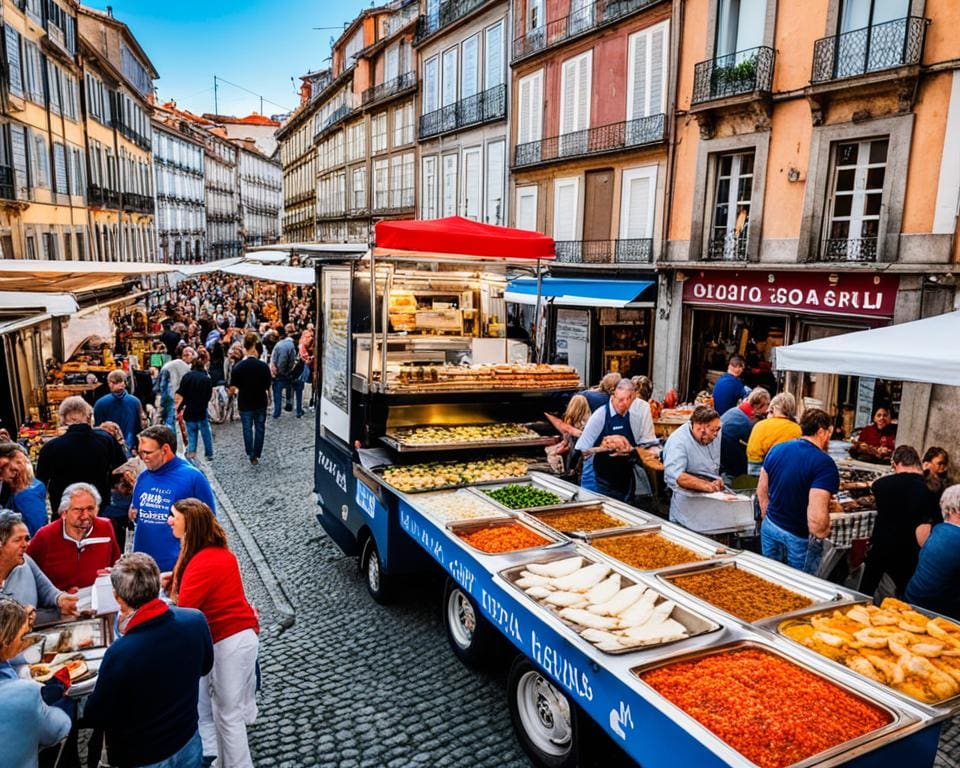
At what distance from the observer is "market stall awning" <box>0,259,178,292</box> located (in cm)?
711

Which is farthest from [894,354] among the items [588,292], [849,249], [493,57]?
[493,57]

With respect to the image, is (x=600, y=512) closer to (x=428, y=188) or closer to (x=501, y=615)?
(x=501, y=615)

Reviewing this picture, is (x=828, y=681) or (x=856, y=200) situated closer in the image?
(x=828, y=681)

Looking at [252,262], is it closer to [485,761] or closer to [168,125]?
[485,761]

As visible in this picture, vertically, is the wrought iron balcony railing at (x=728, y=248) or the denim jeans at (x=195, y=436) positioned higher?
the wrought iron balcony railing at (x=728, y=248)

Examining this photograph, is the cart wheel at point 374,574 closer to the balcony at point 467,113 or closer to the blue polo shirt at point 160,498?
the blue polo shirt at point 160,498

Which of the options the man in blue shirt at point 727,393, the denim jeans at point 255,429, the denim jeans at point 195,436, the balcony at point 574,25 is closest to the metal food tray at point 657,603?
the man in blue shirt at point 727,393

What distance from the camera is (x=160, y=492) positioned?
16.2ft

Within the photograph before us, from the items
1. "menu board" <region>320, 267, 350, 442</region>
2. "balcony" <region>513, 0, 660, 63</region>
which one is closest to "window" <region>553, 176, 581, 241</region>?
"balcony" <region>513, 0, 660, 63</region>

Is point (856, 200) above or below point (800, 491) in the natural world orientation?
above

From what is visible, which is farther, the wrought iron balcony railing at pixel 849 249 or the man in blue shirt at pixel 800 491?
the wrought iron balcony railing at pixel 849 249

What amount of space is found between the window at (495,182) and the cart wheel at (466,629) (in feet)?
58.5

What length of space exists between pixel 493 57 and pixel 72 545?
21.4 metres

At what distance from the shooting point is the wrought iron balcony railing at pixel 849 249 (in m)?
12.0
